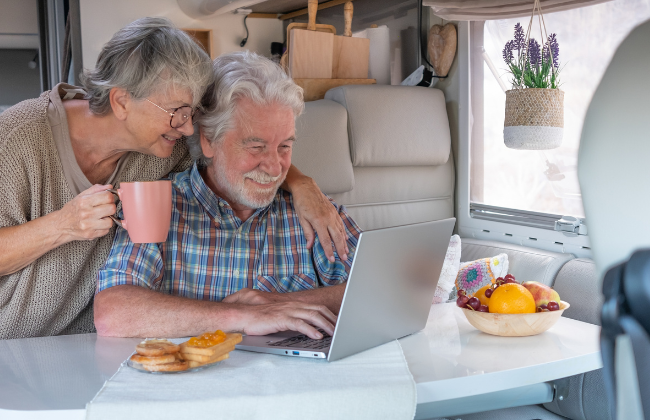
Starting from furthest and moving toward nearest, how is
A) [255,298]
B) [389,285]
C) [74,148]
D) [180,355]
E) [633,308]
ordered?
[74,148]
[255,298]
[389,285]
[180,355]
[633,308]

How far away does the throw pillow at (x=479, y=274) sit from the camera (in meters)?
2.09

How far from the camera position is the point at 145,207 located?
122 cm

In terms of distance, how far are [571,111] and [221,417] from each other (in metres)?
1.90

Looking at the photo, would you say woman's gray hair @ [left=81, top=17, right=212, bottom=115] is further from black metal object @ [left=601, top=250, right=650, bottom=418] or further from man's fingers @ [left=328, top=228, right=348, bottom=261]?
black metal object @ [left=601, top=250, right=650, bottom=418]

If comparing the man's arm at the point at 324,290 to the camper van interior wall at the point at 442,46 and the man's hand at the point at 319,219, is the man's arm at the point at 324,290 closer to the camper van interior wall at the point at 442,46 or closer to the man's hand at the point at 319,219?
the man's hand at the point at 319,219

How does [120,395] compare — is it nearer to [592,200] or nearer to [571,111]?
[592,200]

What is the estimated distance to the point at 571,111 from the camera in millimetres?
2314

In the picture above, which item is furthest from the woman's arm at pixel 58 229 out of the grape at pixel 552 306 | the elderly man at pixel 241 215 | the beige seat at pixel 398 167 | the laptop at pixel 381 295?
the beige seat at pixel 398 167

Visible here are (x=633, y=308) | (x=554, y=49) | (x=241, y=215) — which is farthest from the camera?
(x=554, y=49)

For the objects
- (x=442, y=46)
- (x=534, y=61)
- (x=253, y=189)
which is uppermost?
(x=442, y=46)

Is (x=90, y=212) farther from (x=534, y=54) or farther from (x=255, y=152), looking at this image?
(x=534, y=54)

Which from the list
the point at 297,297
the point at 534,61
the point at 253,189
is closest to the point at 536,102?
the point at 534,61

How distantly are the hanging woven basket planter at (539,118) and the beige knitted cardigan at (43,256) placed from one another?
1320 millimetres

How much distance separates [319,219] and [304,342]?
477 millimetres
